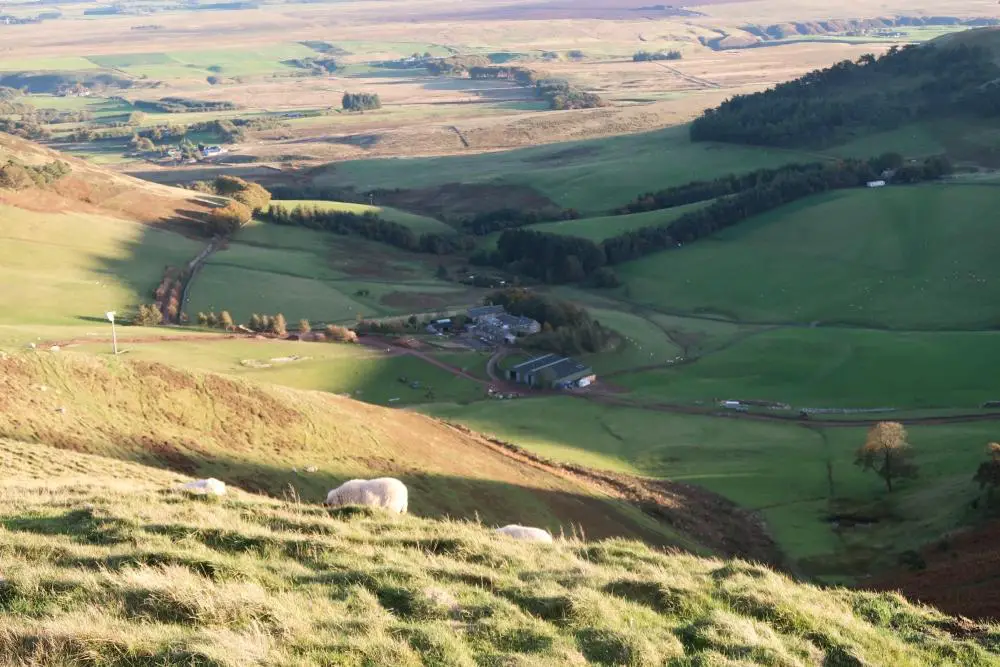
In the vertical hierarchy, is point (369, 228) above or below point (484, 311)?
above

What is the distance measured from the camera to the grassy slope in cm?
3509

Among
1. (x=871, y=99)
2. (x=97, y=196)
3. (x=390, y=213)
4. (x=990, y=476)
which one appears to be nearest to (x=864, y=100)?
(x=871, y=99)

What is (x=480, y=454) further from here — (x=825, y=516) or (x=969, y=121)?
(x=969, y=121)

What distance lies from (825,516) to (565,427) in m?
18.9

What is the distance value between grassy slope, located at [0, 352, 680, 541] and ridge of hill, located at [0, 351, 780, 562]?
2.6 inches

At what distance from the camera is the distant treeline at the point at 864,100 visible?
170875 millimetres

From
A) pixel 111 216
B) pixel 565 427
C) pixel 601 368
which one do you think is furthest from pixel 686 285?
pixel 111 216

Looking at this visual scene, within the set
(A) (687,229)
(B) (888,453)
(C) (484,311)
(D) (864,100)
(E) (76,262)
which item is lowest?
(C) (484,311)

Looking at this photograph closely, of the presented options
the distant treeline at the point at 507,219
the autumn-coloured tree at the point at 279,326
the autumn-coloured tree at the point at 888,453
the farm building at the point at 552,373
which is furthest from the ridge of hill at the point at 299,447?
the distant treeline at the point at 507,219

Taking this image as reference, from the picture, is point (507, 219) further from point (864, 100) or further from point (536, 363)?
point (536, 363)

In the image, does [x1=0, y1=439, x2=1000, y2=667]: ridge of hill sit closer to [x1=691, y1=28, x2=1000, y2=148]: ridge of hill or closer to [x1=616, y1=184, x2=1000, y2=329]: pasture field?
[x1=616, y1=184, x2=1000, y2=329]: pasture field

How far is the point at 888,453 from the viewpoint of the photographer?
165 feet

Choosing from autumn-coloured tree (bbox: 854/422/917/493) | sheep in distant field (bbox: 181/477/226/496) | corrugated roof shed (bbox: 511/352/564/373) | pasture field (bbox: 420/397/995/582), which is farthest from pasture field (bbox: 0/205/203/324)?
sheep in distant field (bbox: 181/477/226/496)

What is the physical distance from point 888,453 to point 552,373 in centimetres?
3231
